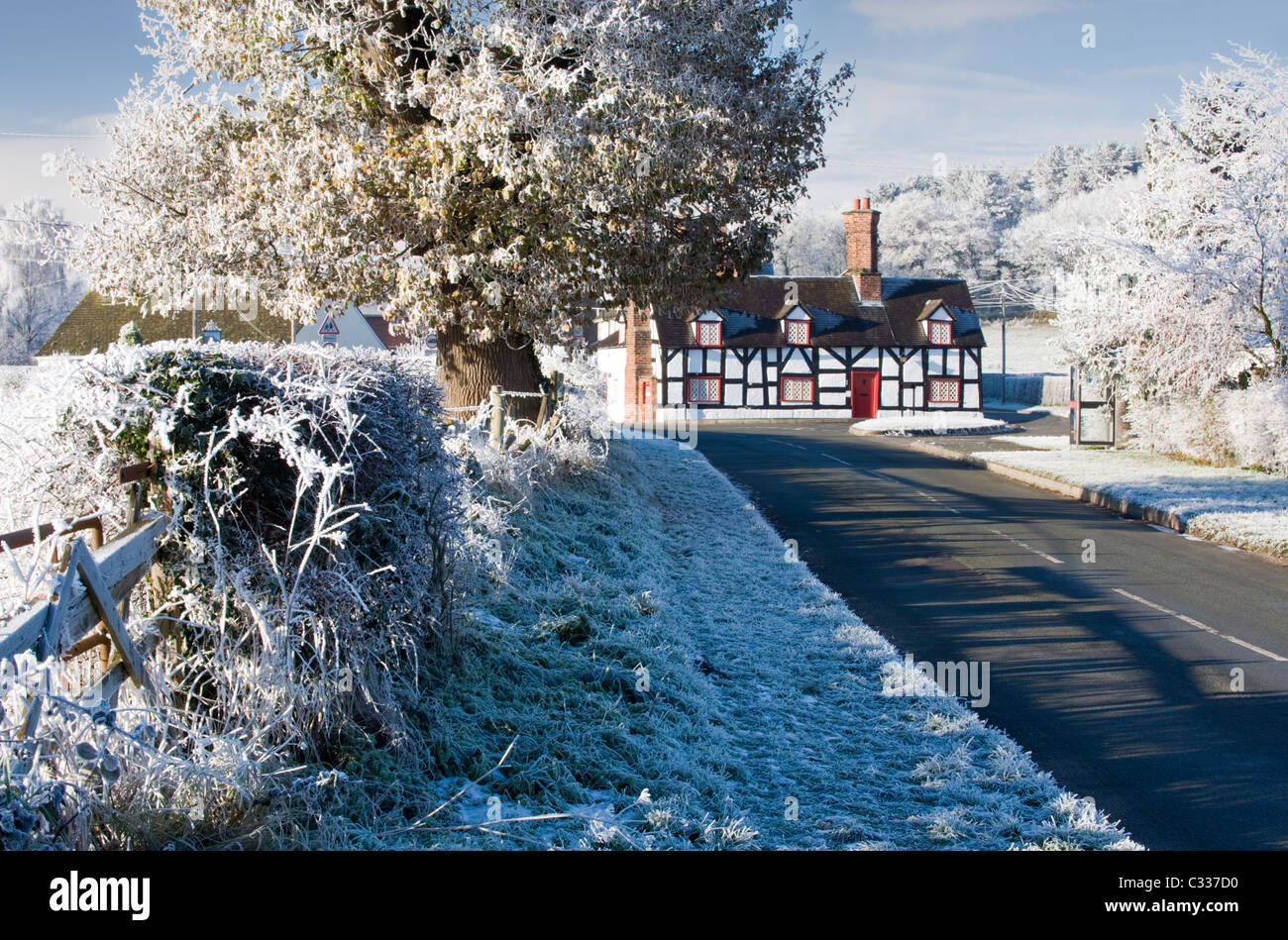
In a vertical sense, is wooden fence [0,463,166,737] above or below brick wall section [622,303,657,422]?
below

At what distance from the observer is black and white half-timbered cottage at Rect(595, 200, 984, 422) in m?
45.4

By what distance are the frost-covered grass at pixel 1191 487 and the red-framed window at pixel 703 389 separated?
2244 cm

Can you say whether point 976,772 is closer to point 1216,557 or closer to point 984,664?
point 984,664

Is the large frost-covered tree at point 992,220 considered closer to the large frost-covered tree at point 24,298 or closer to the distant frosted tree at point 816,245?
the distant frosted tree at point 816,245

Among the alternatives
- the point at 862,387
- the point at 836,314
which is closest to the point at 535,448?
the point at 862,387

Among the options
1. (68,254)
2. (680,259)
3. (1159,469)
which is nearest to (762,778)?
(680,259)

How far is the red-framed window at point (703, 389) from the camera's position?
45.4 m

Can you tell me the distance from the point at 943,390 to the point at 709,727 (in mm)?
43091

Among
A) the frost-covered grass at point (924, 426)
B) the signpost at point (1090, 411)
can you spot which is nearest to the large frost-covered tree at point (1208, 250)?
the signpost at point (1090, 411)

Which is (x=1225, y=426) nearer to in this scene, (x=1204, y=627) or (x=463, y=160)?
(x=1204, y=627)

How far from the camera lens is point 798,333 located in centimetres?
4584

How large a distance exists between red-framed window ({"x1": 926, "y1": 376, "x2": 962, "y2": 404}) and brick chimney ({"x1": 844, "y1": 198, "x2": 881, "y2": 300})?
4910mm

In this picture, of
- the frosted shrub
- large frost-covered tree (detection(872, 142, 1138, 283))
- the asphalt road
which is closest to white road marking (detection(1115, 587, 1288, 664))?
the asphalt road

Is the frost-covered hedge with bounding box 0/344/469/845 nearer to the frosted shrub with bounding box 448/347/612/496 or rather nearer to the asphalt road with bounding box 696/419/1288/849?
the frosted shrub with bounding box 448/347/612/496
